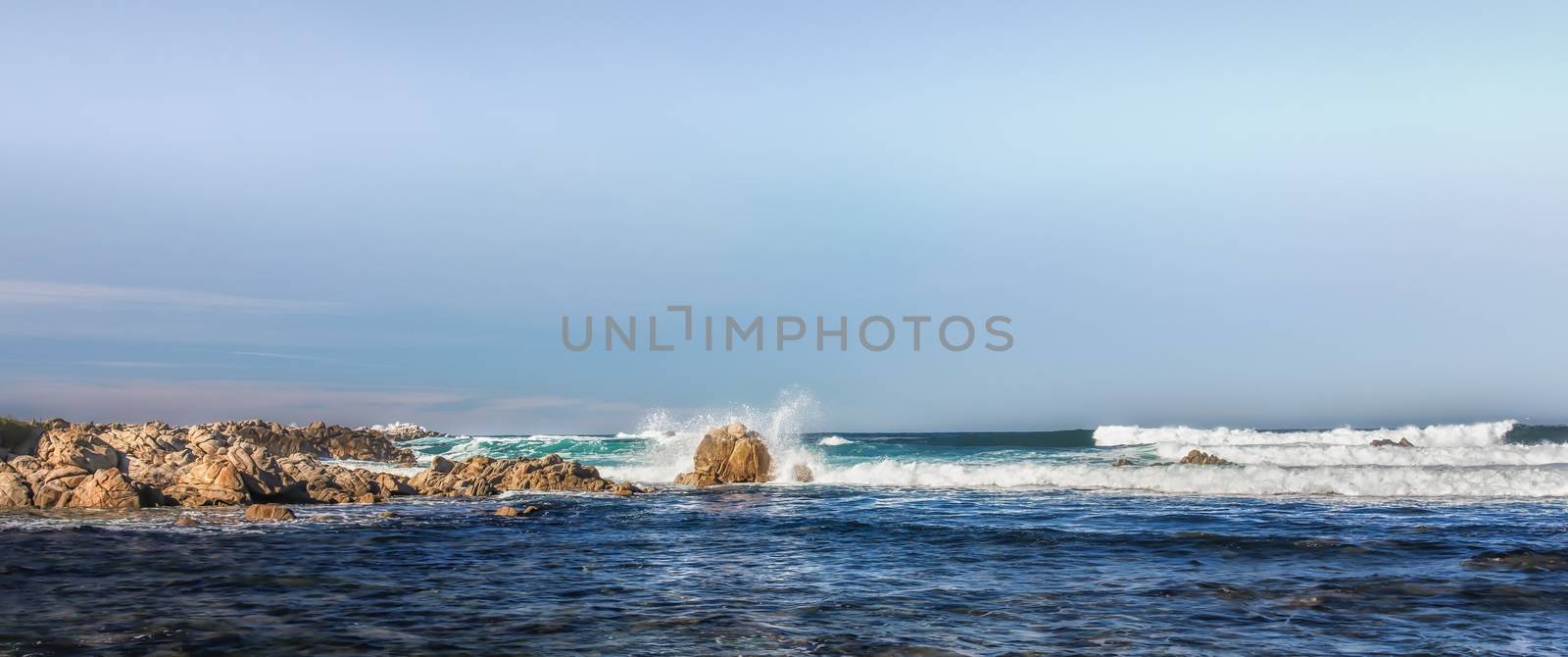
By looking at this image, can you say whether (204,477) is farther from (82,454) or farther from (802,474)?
(802,474)

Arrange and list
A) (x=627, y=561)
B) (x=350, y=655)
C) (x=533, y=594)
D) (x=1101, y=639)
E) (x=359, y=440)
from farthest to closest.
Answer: (x=359, y=440) < (x=627, y=561) < (x=533, y=594) < (x=1101, y=639) < (x=350, y=655)

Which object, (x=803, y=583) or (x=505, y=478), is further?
(x=505, y=478)

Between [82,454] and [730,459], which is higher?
[82,454]

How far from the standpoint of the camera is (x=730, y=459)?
1699 inches

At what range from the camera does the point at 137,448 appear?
38000 mm

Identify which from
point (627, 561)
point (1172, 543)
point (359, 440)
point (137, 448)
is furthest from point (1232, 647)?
point (359, 440)

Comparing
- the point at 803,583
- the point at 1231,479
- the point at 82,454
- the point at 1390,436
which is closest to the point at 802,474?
the point at 1231,479

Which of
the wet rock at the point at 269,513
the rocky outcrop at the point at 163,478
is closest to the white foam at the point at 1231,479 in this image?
the rocky outcrop at the point at 163,478

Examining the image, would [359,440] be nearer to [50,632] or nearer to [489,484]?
[489,484]

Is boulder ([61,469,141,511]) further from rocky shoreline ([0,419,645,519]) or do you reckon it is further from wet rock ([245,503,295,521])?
wet rock ([245,503,295,521])

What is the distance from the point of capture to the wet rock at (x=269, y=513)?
2559 centimetres

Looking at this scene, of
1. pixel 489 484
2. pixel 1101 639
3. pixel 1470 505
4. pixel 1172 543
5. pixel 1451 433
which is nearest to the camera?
pixel 1101 639

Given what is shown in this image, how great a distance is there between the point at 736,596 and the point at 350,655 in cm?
607

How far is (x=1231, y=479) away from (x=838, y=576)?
2404cm
